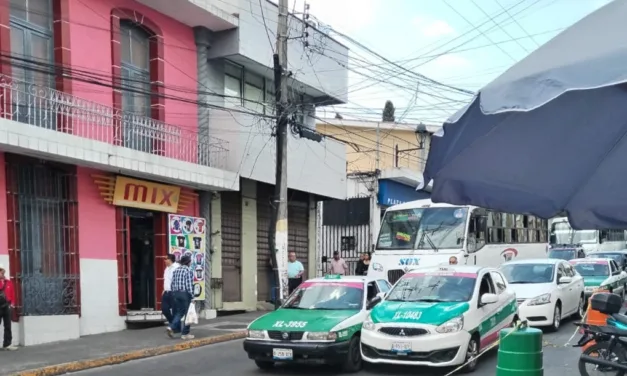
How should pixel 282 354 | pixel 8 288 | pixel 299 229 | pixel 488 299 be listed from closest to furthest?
pixel 282 354, pixel 488 299, pixel 8 288, pixel 299 229

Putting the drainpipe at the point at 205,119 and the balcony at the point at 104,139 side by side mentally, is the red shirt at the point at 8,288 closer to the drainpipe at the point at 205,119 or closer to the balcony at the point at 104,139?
the balcony at the point at 104,139

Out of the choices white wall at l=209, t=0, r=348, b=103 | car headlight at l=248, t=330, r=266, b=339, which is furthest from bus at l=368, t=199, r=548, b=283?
car headlight at l=248, t=330, r=266, b=339

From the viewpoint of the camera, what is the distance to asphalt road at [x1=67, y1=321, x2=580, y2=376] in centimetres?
978

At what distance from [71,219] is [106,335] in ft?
8.54

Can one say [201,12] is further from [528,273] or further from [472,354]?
Answer: [472,354]

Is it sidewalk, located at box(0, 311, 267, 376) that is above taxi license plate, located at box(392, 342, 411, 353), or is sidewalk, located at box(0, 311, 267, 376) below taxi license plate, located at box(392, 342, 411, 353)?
below

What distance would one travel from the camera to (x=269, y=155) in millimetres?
19156

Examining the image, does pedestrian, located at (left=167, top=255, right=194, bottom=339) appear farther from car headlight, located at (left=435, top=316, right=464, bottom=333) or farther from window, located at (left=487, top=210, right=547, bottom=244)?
window, located at (left=487, top=210, right=547, bottom=244)

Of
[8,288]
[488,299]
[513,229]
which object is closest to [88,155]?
[8,288]

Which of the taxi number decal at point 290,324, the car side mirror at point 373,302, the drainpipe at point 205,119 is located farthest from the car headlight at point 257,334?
the drainpipe at point 205,119

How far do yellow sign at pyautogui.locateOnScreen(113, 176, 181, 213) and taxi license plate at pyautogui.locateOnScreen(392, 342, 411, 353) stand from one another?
322 inches

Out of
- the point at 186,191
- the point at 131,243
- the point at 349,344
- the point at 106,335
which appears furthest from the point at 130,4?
the point at 349,344

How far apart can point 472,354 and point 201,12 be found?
36.6 feet

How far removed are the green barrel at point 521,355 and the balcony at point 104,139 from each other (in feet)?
31.0
